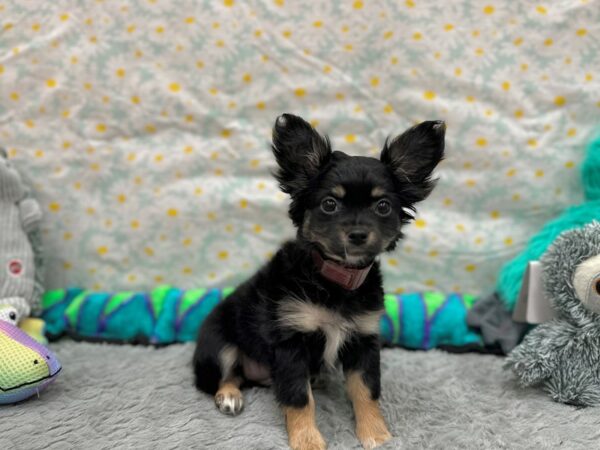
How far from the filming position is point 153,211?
3287 mm

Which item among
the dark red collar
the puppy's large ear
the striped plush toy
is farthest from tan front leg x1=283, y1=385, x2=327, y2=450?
the striped plush toy

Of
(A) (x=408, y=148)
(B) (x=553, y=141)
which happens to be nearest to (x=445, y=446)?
(A) (x=408, y=148)

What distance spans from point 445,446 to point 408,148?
44.3 inches

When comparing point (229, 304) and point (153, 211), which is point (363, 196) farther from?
point (153, 211)

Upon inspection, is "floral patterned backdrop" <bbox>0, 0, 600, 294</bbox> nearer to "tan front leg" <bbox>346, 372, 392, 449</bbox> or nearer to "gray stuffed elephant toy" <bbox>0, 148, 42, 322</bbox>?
"gray stuffed elephant toy" <bbox>0, 148, 42, 322</bbox>

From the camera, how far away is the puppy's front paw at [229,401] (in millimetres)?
2309

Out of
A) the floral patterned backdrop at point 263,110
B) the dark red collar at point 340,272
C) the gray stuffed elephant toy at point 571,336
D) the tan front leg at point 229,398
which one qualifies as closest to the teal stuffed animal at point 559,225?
the floral patterned backdrop at point 263,110

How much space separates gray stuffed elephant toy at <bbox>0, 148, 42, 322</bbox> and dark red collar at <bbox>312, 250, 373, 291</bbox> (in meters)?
1.64

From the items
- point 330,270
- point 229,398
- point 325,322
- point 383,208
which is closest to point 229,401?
point 229,398

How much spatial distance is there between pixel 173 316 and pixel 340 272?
1.39m

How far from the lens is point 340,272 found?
218 cm

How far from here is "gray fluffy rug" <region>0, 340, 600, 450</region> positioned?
2.07 m

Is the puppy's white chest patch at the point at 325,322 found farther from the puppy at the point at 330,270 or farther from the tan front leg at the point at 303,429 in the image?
Result: the tan front leg at the point at 303,429

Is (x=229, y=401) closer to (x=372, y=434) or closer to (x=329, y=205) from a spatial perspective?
(x=372, y=434)
